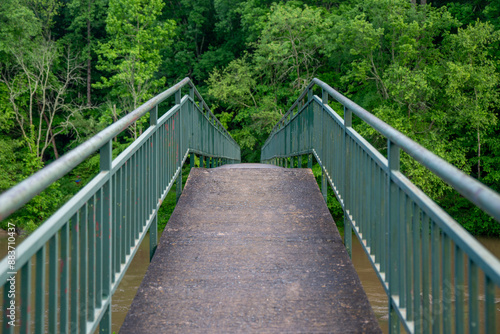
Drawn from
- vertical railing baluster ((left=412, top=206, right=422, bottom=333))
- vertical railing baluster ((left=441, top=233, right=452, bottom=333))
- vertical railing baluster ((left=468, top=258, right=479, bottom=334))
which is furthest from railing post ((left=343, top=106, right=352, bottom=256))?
vertical railing baluster ((left=468, top=258, right=479, bottom=334))

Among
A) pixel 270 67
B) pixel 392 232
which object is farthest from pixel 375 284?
pixel 392 232

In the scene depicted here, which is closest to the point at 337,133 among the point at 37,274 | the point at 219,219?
the point at 219,219

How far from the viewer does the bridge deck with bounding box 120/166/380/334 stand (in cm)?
279

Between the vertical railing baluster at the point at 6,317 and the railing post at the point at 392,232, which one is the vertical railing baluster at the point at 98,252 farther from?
the railing post at the point at 392,232

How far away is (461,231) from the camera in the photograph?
1.69 metres

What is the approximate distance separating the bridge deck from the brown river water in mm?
13661

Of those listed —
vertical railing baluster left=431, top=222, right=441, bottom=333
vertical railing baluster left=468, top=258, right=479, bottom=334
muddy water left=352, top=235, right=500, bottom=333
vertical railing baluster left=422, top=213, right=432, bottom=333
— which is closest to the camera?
vertical railing baluster left=468, top=258, right=479, bottom=334

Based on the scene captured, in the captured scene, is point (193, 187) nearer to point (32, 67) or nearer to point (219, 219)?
point (219, 219)

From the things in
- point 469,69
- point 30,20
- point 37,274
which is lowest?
point 37,274

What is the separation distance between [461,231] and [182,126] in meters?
4.08

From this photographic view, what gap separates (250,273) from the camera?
3332 mm

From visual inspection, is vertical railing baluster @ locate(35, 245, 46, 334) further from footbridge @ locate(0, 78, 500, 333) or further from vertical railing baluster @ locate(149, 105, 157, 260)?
vertical railing baluster @ locate(149, 105, 157, 260)

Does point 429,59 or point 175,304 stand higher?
point 429,59

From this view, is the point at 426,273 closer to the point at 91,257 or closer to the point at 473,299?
the point at 473,299
